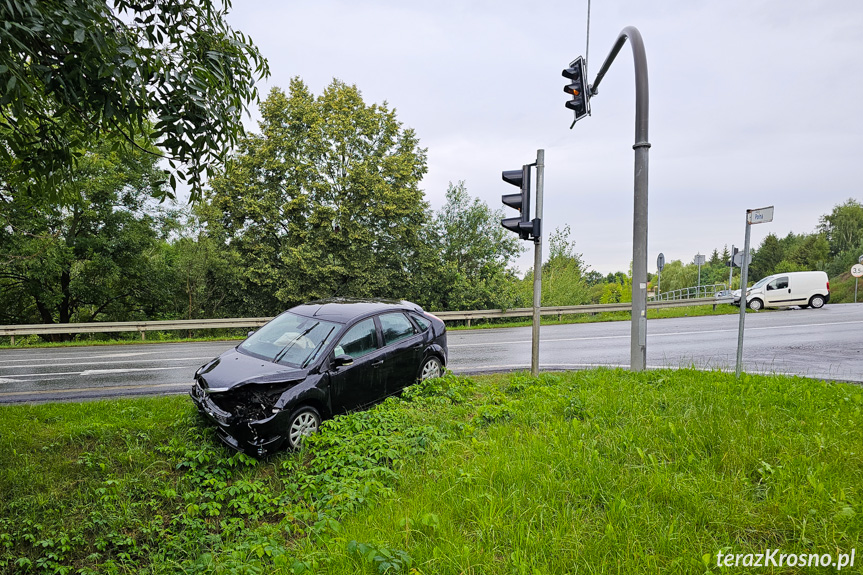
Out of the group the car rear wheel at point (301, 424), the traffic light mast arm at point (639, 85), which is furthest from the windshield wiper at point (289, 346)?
the traffic light mast arm at point (639, 85)

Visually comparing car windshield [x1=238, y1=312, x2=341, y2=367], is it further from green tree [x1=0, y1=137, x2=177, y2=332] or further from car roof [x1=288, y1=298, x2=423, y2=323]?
green tree [x1=0, y1=137, x2=177, y2=332]

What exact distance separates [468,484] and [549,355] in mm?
7996

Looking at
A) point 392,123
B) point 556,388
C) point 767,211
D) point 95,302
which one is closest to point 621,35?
point 767,211

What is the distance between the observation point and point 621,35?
6.78 meters

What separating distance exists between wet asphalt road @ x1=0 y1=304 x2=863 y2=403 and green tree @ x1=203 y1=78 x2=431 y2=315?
6.77m

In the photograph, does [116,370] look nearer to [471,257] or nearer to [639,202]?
[639,202]

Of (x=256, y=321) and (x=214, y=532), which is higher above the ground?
(x=256, y=321)

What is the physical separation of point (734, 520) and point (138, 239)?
24.1m

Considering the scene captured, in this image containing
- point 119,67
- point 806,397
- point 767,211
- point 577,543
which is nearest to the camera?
point 577,543

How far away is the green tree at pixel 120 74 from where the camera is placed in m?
2.98

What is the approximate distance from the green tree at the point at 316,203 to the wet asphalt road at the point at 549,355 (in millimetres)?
6772

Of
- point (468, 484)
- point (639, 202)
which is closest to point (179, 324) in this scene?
point (639, 202)

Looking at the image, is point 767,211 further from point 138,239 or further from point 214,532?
point 138,239

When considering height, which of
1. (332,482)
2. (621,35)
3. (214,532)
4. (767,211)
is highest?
(621,35)
